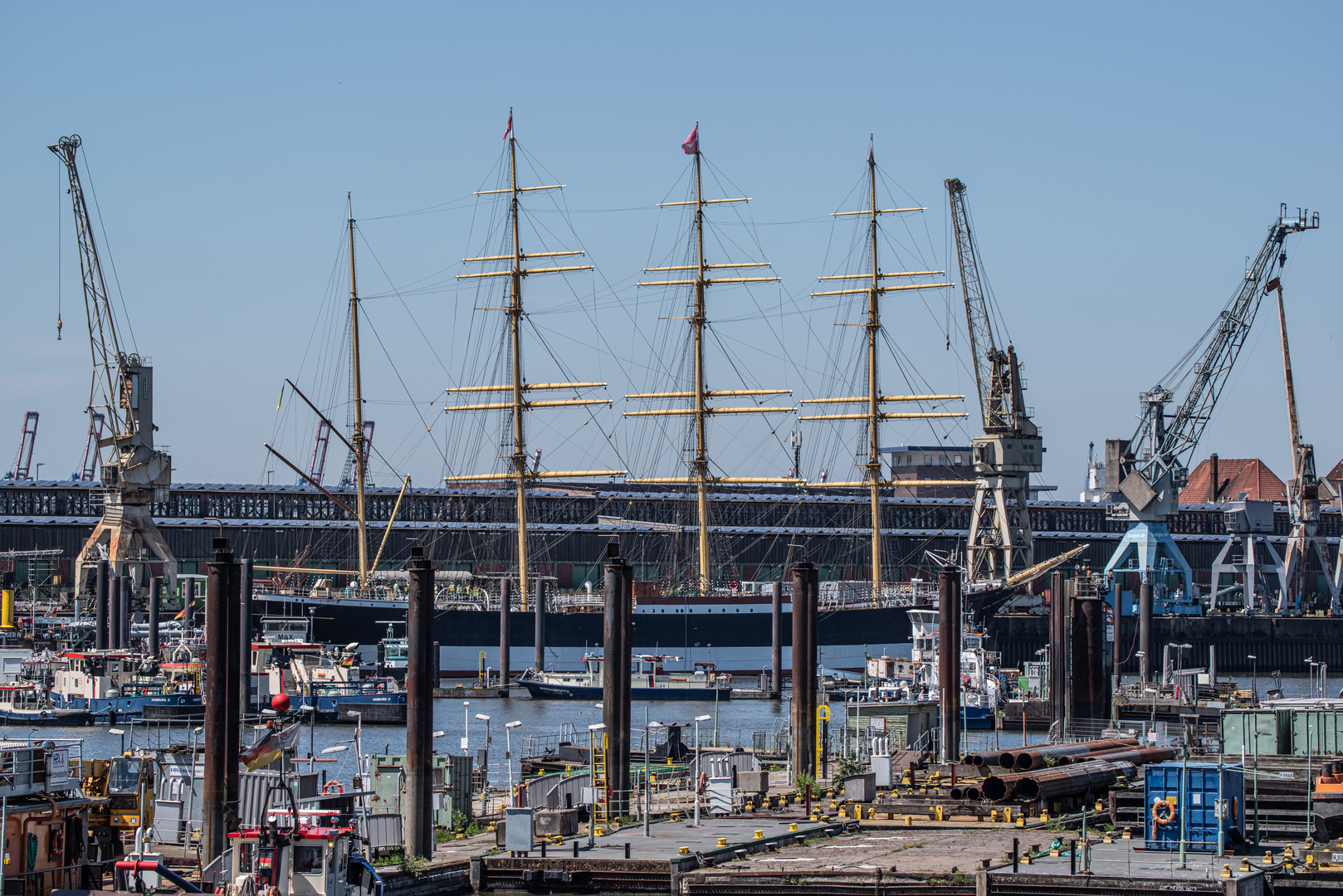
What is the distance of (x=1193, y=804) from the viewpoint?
25.7 meters

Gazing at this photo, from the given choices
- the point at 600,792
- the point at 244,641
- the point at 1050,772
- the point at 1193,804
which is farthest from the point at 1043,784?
the point at 244,641

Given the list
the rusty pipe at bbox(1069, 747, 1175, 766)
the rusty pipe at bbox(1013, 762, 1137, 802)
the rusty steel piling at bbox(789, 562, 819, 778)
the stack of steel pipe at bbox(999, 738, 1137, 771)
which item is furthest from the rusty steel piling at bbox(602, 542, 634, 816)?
the rusty pipe at bbox(1069, 747, 1175, 766)

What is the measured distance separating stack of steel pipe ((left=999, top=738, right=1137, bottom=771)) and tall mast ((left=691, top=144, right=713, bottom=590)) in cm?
5736

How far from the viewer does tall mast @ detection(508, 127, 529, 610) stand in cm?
9219

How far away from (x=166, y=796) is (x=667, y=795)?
A: 10753 mm

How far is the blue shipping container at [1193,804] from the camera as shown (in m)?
25.5

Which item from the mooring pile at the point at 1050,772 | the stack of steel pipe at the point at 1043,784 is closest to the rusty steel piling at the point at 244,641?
the mooring pile at the point at 1050,772

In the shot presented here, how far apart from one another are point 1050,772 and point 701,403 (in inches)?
2593

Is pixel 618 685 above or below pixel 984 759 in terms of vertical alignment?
above

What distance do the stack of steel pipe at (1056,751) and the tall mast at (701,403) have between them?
5736 cm

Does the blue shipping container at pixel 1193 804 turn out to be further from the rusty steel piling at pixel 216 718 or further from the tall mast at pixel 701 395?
the tall mast at pixel 701 395

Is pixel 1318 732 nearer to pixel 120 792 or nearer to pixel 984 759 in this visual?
pixel 984 759

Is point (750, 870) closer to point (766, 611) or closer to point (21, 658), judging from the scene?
point (21, 658)

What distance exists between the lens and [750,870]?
25438 millimetres
